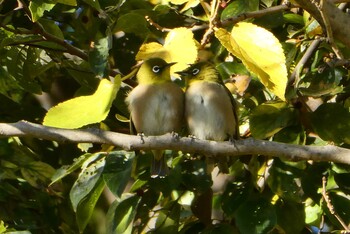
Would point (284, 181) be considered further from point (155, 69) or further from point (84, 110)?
point (84, 110)

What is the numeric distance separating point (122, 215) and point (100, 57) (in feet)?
2.17

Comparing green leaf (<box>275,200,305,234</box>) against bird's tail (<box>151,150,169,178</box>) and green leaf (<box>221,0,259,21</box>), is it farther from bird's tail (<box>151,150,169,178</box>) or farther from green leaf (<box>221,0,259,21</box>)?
green leaf (<box>221,0,259,21</box>)

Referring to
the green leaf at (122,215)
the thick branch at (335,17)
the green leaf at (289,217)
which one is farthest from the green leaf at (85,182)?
the thick branch at (335,17)

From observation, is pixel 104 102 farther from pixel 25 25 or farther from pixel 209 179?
pixel 25 25

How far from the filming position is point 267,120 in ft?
12.0

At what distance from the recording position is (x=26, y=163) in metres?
4.28

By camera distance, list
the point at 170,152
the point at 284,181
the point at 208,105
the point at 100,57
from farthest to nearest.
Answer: the point at 208,105, the point at 170,152, the point at 284,181, the point at 100,57

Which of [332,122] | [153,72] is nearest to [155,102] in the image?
[153,72]

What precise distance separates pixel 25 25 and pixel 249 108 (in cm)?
130

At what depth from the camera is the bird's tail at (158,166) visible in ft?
12.8

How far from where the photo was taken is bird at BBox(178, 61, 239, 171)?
4.25 meters

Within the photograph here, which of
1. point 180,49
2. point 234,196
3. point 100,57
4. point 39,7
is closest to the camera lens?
point 180,49

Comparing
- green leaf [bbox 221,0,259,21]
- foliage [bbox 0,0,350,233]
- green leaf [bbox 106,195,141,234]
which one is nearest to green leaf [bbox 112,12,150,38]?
foliage [bbox 0,0,350,233]

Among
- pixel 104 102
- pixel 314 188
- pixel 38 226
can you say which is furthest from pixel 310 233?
pixel 104 102
